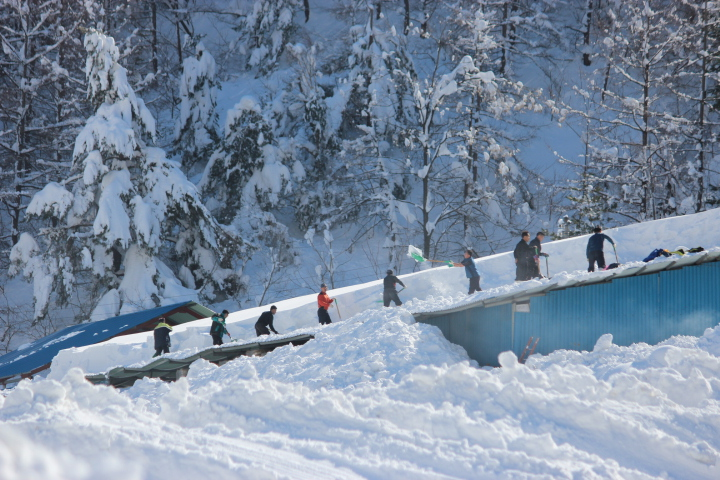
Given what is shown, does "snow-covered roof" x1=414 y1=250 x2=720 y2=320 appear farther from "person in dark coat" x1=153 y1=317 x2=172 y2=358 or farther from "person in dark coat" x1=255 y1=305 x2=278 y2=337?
"person in dark coat" x1=153 y1=317 x2=172 y2=358

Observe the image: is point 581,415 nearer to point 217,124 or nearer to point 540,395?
point 540,395

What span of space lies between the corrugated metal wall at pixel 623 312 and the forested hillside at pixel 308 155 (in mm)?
12747

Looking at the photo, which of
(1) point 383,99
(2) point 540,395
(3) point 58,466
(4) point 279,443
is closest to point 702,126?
(1) point 383,99

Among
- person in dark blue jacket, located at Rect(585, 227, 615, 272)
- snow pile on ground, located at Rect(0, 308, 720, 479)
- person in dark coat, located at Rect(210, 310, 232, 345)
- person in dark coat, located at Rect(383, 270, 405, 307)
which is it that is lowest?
snow pile on ground, located at Rect(0, 308, 720, 479)

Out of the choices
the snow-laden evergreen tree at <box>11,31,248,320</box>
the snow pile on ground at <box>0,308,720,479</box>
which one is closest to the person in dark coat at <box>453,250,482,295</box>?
the snow pile on ground at <box>0,308,720,479</box>

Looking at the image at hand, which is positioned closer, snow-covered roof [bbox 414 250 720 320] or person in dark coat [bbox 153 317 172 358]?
snow-covered roof [bbox 414 250 720 320]

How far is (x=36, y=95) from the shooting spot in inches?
1060

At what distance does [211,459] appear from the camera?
521 cm

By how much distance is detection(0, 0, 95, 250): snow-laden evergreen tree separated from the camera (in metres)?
25.9

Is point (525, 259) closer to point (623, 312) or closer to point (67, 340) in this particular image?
point (623, 312)

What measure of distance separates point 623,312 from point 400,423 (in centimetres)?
530

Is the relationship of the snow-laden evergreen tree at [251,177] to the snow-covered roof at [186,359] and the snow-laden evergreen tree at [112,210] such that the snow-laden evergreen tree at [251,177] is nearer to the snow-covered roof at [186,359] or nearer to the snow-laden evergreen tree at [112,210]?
the snow-laden evergreen tree at [112,210]

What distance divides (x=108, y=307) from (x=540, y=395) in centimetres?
1822

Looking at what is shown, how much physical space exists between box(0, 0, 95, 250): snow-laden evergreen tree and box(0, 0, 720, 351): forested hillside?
143 mm
